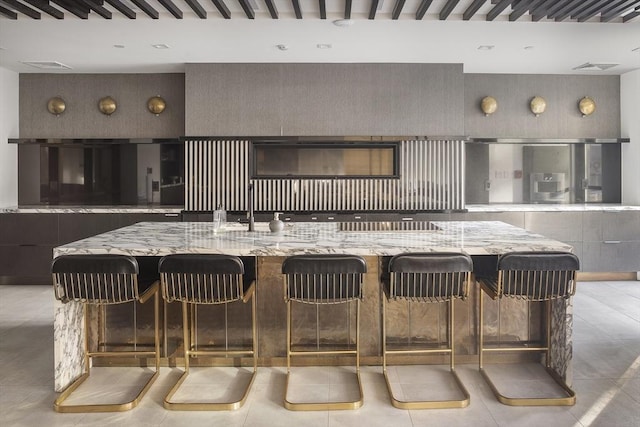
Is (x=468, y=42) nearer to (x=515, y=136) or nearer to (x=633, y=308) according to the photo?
(x=515, y=136)

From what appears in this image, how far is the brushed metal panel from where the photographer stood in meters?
6.64

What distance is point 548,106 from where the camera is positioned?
23.9 ft

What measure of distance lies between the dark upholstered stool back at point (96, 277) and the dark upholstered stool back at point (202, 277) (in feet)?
0.60

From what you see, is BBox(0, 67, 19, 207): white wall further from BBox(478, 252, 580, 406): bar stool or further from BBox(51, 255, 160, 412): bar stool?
BBox(478, 252, 580, 406): bar stool

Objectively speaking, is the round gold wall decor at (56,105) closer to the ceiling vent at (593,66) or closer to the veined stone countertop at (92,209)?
the veined stone countertop at (92,209)

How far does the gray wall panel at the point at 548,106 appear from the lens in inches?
285

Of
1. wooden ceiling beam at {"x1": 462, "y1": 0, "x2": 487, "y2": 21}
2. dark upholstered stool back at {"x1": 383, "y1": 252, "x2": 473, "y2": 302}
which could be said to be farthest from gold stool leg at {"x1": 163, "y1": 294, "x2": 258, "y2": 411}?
wooden ceiling beam at {"x1": 462, "y1": 0, "x2": 487, "y2": 21}

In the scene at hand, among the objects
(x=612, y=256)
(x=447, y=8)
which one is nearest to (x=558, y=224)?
(x=612, y=256)

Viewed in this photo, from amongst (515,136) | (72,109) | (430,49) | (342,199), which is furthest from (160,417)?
(515,136)

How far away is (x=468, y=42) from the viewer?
5496 millimetres

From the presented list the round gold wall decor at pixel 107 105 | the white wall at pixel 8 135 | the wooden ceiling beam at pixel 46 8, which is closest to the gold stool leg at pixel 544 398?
the wooden ceiling beam at pixel 46 8

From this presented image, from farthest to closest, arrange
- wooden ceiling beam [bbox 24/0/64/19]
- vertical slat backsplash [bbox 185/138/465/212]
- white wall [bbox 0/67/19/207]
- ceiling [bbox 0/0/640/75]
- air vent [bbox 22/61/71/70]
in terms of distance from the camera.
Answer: white wall [bbox 0/67/19/207]
vertical slat backsplash [bbox 185/138/465/212]
air vent [bbox 22/61/71/70]
ceiling [bbox 0/0/640/75]
wooden ceiling beam [bbox 24/0/64/19]

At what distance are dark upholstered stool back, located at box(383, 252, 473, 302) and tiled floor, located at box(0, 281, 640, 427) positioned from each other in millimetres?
639

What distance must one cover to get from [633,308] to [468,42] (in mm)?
3069
